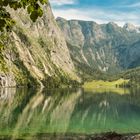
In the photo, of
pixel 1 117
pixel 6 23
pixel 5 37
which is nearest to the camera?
pixel 6 23

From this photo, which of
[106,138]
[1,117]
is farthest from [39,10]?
[1,117]

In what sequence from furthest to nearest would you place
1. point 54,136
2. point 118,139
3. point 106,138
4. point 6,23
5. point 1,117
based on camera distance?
point 1,117
point 54,136
point 106,138
point 118,139
point 6,23

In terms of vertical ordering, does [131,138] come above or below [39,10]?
below

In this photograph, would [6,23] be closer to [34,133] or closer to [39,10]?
[39,10]

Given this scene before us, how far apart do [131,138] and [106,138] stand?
983 centimetres

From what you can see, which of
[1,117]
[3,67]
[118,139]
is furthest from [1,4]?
[1,117]

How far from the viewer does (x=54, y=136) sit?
66.1m

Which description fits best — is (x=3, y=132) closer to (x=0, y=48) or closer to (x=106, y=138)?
(x=106, y=138)

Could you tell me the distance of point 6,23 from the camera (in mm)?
15039

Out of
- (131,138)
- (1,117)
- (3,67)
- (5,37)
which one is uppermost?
(5,37)

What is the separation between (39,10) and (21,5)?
985mm

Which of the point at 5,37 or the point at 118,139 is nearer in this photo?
the point at 5,37

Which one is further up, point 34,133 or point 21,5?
point 21,5

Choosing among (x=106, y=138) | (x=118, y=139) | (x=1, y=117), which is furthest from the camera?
(x=1, y=117)
